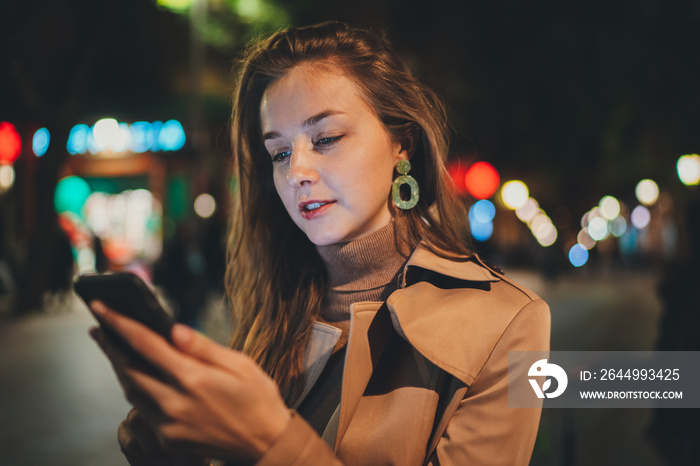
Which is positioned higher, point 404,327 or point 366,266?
point 366,266

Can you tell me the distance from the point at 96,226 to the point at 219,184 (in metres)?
4.70

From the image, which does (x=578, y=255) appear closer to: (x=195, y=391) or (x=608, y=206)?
(x=608, y=206)

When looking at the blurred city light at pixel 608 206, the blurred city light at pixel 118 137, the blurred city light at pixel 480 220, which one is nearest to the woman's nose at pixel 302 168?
the blurred city light at pixel 118 137

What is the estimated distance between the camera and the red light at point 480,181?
1316cm

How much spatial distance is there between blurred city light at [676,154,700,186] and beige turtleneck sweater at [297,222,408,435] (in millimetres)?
11026

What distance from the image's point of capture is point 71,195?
1933 centimetres

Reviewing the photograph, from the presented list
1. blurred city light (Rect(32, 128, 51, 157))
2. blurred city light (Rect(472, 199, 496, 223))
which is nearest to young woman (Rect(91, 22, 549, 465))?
blurred city light (Rect(32, 128, 51, 157))

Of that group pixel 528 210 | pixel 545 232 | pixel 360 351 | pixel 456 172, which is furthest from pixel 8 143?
pixel 545 232

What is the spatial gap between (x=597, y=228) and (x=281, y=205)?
43742 millimetres

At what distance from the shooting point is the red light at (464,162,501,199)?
13156 mm

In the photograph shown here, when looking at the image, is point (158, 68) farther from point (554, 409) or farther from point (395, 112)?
point (395, 112)

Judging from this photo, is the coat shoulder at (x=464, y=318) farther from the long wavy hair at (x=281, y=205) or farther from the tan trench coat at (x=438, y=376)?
the long wavy hair at (x=281, y=205)

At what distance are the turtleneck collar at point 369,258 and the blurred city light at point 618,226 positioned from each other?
47.1 metres

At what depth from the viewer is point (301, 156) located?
1.73 m
